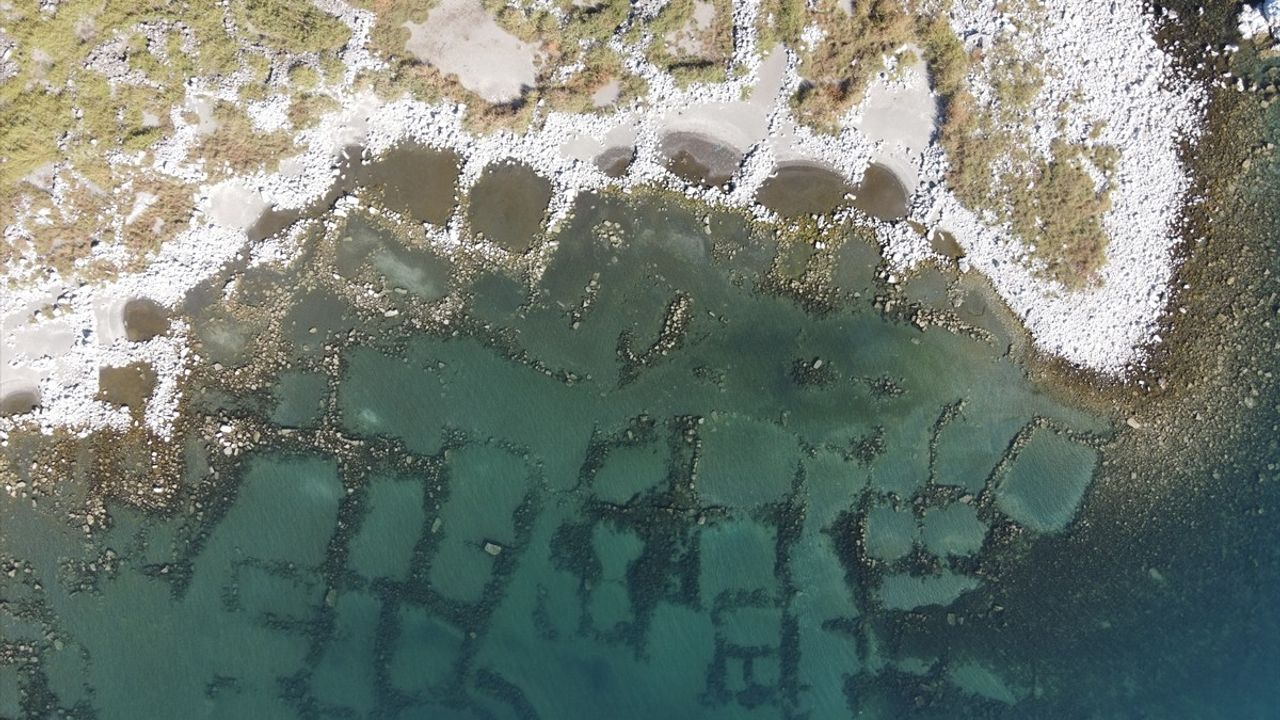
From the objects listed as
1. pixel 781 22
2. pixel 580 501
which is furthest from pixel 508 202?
pixel 781 22

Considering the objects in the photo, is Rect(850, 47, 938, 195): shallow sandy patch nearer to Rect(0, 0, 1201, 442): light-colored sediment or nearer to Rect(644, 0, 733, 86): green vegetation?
Rect(0, 0, 1201, 442): light-colored sediment

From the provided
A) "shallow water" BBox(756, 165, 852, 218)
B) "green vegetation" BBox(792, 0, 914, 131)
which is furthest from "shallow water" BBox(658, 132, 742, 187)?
"green vegetation" BBox(792, 0, 914, 131)

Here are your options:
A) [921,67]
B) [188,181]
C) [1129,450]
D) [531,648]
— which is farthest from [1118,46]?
[188,181]

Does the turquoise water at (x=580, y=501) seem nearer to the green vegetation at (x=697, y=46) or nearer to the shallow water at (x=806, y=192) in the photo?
the shallow water at (x=806, y=192)

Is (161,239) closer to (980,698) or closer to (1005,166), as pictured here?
(1005,166)

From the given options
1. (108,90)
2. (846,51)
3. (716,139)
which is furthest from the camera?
(716,139)

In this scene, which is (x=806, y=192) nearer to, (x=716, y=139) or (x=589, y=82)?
(x=716, y=139)
